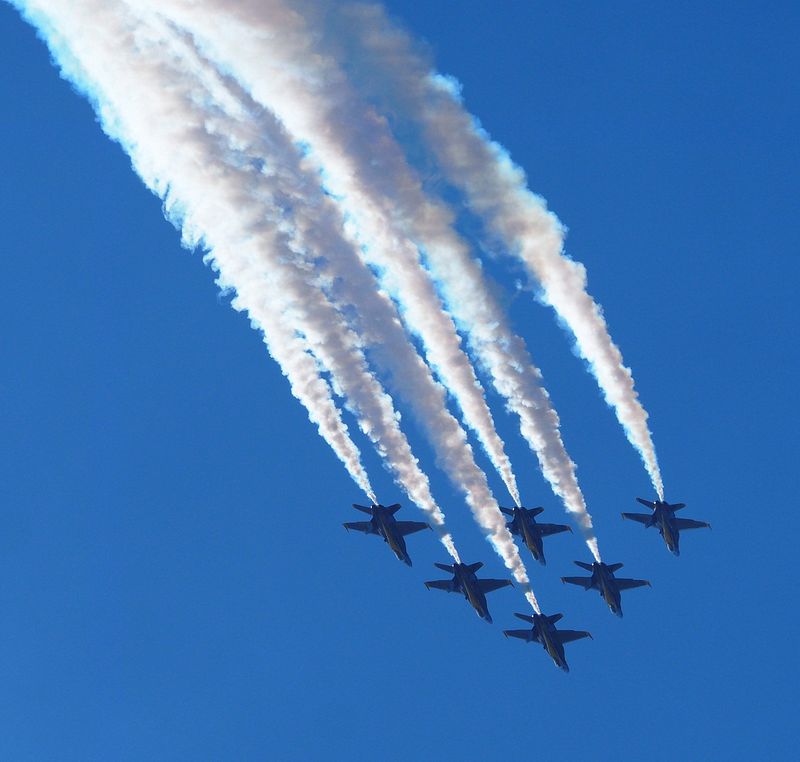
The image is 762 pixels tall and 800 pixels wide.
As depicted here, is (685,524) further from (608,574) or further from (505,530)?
(505,530)

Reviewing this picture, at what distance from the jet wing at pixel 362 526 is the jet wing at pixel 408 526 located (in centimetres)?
71

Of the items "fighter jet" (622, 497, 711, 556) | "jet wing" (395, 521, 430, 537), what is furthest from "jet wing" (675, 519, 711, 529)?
"jet wing" (395, 521, 430, 537)

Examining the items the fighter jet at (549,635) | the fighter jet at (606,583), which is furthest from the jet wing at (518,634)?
the fighter jet at (606,583)

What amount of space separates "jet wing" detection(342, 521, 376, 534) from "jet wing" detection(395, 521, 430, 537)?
0.71m

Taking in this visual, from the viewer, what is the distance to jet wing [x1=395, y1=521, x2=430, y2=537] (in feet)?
111

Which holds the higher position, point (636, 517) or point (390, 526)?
point (636, 517)

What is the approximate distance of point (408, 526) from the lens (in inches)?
1344

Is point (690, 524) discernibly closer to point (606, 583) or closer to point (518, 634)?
point (606, 583)

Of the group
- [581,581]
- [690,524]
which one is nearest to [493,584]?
[581,581]

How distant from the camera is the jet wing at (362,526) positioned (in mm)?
34188

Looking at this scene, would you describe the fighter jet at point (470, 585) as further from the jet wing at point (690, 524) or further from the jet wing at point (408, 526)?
the jet wing at point (690, 524)

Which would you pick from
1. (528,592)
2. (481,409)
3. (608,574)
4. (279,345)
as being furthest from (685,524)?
(279,345)

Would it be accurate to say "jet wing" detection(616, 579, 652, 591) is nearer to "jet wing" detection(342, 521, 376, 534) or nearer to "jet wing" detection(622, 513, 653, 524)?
"jet wing" detection(622, 513, 653, 524)

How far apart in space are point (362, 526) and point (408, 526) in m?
1.24
